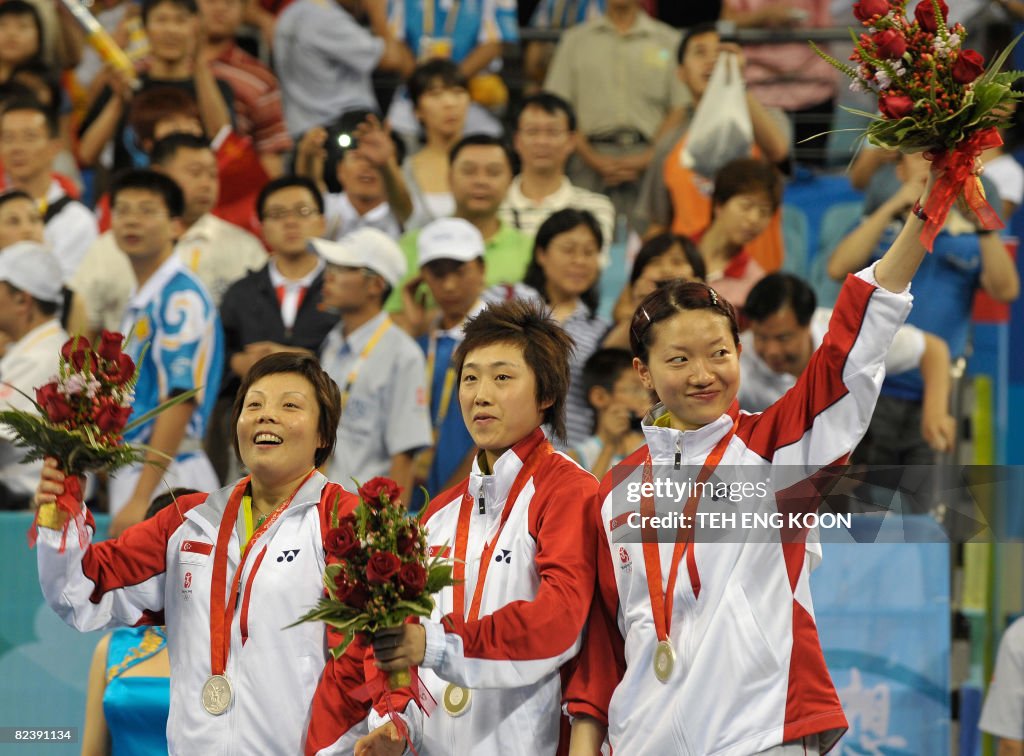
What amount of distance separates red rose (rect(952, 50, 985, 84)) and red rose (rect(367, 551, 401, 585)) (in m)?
1.69

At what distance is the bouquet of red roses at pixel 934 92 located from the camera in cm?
342

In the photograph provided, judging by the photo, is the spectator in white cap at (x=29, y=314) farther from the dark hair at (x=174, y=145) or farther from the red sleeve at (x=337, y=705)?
the red sleeve at (x=337, y=705)

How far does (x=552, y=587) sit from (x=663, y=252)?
10.6 feet

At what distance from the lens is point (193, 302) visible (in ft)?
23.1

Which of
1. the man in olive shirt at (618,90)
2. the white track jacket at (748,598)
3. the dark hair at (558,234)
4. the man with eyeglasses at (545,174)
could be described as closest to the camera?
the white track jacket at (748,598)

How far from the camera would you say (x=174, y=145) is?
8336mm

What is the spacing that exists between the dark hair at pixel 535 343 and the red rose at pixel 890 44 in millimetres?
1233

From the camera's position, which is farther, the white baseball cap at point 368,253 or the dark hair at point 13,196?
the dark hair at point 13,196

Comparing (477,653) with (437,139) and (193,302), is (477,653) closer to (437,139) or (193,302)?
(193,302)

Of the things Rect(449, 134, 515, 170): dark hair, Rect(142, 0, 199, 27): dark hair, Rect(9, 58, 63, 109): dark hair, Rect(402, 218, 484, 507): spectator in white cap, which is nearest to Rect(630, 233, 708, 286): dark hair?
Rect(402, 218, 484, 507): spectator in white cap

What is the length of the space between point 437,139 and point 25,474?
3.30 meters

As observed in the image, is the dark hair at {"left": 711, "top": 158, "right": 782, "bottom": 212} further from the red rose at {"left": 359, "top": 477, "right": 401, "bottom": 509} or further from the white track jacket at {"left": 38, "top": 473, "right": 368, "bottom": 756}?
the red rose at {"left": 359, "top": 477, "right": 401, "bottom": 509}

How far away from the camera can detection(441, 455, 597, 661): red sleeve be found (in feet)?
12.2

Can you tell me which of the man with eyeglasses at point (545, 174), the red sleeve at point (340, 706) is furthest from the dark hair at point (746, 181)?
the red sleeve at point (340, 706)
